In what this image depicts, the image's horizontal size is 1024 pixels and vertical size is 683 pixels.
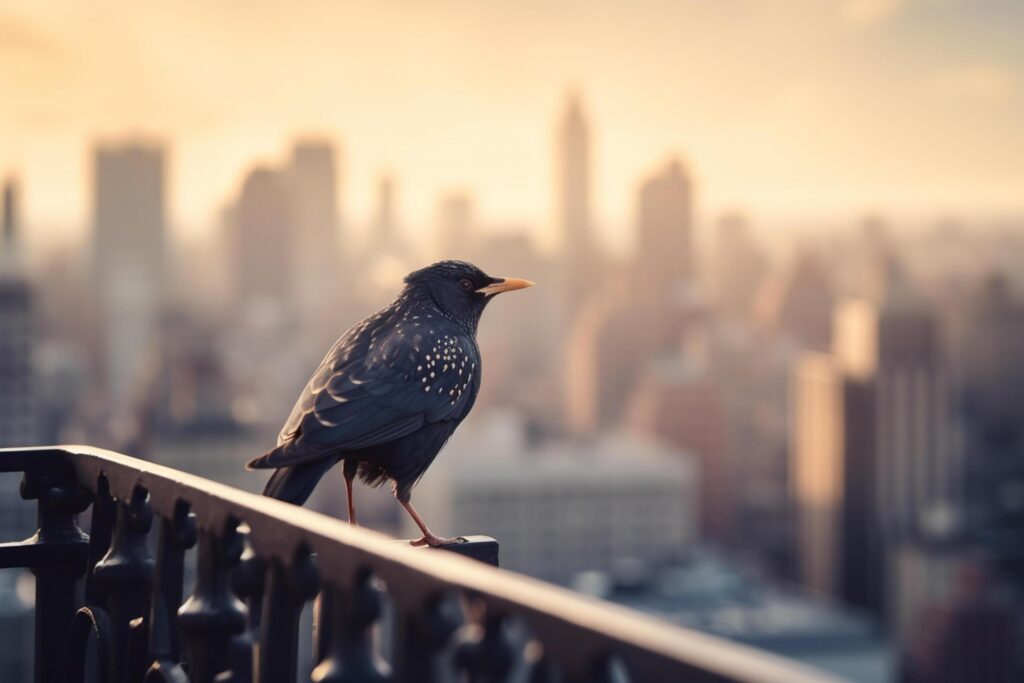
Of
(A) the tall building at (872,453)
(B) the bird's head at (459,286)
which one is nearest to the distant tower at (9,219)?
(A) the tall building at (872,453)

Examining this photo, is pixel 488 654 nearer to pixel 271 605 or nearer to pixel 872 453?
pixel 271 605

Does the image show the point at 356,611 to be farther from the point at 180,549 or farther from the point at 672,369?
the point at 672,369

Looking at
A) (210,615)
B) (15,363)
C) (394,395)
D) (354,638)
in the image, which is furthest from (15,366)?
(354,638)

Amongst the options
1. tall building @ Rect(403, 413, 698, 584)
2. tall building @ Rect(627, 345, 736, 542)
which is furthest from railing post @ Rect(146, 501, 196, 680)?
tall building @ Rect(627, 345, 736, 542)

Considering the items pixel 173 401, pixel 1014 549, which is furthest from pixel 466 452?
pixel 1014 549

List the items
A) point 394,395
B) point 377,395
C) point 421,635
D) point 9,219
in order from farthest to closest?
point 9,219 → point 394,395 → point 377,395 → point 421,635
